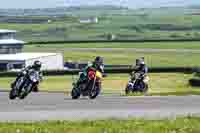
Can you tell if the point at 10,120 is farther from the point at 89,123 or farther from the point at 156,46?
the point at 156,46

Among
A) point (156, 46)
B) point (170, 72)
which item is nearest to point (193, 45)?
point (156, 46)

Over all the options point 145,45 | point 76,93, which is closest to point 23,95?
point 76,93

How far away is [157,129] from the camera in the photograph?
11.9m

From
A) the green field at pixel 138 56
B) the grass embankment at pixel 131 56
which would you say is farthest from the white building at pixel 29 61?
the grass embankment at pixel 131 56

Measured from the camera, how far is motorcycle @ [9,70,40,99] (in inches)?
860

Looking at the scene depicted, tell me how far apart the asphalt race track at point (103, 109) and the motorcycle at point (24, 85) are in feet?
8.79

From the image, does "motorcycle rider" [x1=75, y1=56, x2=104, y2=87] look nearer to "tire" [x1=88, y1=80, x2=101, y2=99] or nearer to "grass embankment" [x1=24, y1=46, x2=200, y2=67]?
"tire" [x1=88, y1=80, x2=101, y2=99]

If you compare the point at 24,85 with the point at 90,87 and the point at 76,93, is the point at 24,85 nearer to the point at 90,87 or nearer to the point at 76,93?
the point at 76,93

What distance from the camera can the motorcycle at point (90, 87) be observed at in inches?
866

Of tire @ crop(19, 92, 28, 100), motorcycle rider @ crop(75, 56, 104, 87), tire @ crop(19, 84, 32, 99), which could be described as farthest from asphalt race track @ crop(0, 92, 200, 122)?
motorcycle rider @ crop(75, 56, 104, 87)

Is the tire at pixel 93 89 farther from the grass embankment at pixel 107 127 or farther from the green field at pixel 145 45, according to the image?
the green field at pixel 145 45

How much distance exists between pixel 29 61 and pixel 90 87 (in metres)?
62.3

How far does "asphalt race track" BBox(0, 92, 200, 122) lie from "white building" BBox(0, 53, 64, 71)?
63988 mm

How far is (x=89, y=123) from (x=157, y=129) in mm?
1358
